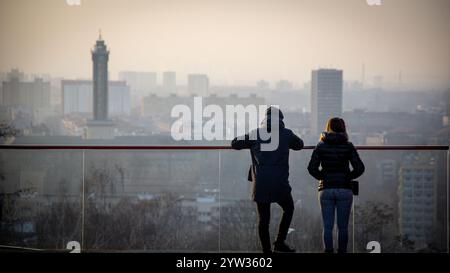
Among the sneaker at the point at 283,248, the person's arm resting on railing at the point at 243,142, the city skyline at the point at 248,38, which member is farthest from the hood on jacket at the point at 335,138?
the city skyline at the point at 248,38

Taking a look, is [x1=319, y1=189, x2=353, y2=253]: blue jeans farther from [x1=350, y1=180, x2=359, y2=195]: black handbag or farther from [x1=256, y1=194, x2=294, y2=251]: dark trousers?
[x1=256, y1=194, x2=294, y2=251]: dark trousers

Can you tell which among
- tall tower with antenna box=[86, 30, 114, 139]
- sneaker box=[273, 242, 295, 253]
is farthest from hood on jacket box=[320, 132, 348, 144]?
tall tower with antenna box=[86, 30, 114, 139]

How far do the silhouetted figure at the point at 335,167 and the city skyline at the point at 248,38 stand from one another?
46291 millimetres

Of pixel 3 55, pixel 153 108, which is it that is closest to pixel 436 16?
pixel 153 108

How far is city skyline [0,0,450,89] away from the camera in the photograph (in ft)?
188

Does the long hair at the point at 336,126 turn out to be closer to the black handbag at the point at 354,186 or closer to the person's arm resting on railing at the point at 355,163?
the person's arm resting on railing at the point at 355,163

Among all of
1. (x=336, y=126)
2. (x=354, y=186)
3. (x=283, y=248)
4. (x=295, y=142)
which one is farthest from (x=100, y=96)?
(x=336, y=126)

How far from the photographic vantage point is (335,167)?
18.7 ft

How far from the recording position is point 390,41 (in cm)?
6094

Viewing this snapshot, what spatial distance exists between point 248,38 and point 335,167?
5966cm

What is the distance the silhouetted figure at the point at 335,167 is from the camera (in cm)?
568

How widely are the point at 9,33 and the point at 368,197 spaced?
158 ft

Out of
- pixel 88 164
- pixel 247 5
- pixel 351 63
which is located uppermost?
pixel 247 5
